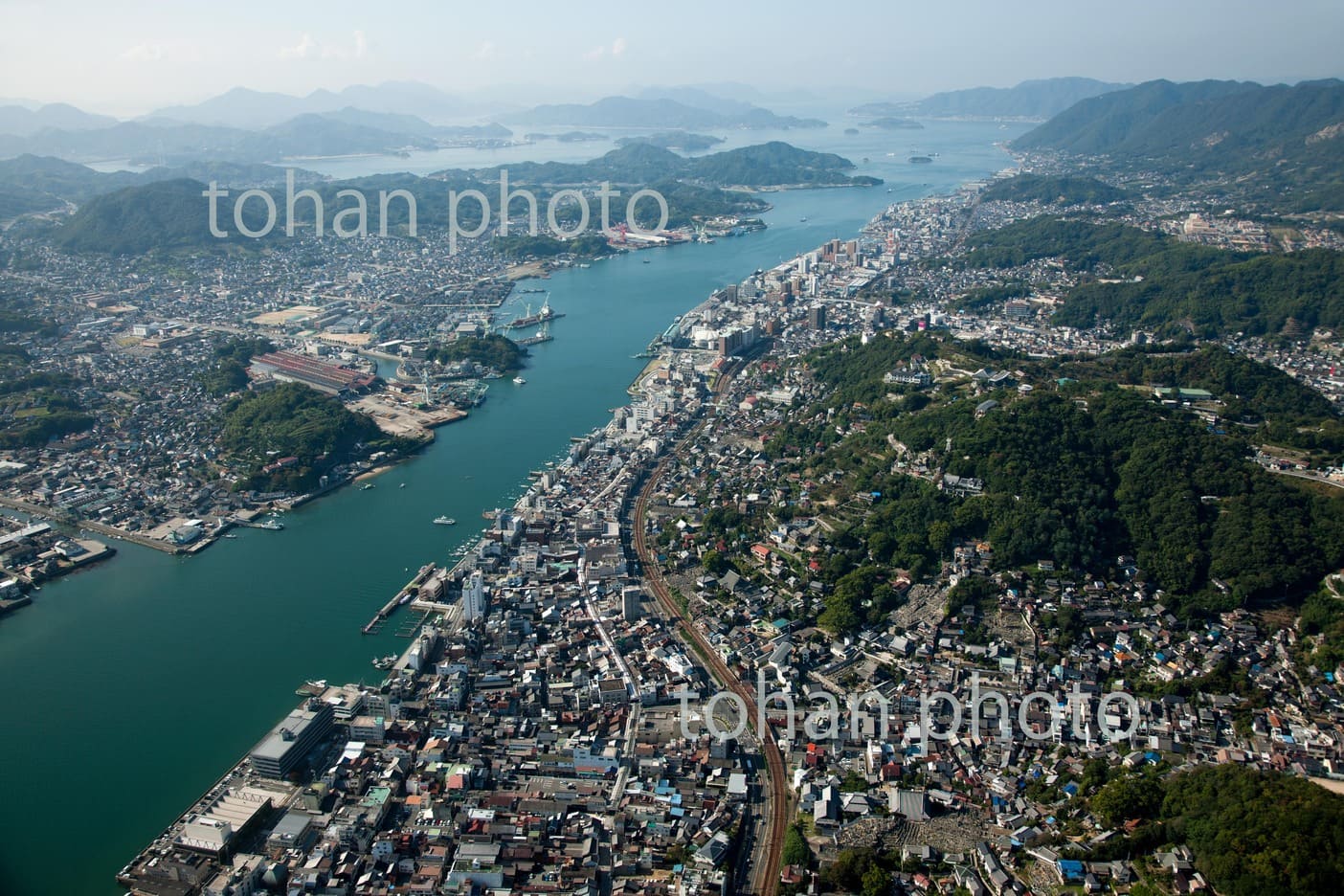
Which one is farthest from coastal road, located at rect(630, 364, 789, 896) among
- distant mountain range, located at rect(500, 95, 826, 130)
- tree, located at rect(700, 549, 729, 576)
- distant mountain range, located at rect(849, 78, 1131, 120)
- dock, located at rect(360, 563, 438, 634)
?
distant mountain range, located at rect(849, 78, 1131, 120)

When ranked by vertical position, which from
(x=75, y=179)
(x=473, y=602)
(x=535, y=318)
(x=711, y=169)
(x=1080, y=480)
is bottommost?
(x=473, y=602)

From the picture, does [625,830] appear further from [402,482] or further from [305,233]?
[305,233]

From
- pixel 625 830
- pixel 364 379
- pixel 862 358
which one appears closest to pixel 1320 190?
pixel 862 358

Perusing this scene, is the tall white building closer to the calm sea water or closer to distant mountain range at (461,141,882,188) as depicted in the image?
the calm sea water

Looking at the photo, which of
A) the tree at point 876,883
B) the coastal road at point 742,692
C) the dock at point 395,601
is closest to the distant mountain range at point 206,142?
the dock at point 395,601

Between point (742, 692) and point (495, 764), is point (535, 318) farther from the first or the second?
point (495, 764)

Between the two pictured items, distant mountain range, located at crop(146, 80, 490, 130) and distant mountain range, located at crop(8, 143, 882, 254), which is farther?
distant mountain range, located at crop(146, 80, 490, 130)

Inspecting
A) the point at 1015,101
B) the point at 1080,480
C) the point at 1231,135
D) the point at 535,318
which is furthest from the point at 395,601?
the point at 1015,101
